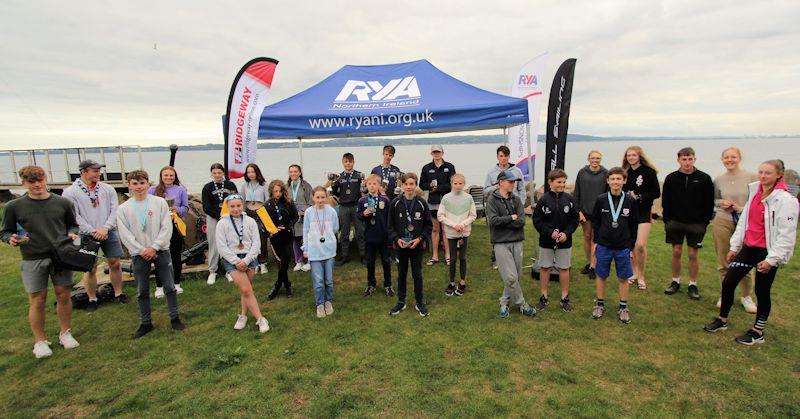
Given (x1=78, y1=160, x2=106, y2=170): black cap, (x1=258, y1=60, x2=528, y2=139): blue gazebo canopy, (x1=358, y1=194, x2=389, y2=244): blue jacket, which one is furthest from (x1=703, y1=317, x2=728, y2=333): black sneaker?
(x1=78, y1=160, x2=106, y2=170): black cap

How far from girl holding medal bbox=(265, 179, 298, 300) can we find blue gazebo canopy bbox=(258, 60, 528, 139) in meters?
1.80

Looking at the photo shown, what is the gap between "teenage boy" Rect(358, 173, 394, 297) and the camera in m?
5.53

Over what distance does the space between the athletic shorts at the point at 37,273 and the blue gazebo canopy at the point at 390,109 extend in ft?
12.1

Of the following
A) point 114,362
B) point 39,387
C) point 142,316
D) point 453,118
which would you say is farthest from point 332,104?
point 39,387

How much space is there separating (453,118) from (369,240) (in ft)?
8.87

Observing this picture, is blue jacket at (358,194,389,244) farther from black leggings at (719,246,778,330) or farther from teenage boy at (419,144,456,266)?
black leggings at (719,246,778,330)

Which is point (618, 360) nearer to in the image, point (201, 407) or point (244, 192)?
point (201, 407)

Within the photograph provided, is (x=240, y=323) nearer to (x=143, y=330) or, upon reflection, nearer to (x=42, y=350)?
(x=143, y=330)

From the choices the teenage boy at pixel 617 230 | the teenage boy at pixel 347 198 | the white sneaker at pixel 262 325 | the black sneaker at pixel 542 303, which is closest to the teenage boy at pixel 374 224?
the teenage boy at pixel 347 198

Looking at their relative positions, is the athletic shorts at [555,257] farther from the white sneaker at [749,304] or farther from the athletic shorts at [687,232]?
the white sneaker at [749,304]

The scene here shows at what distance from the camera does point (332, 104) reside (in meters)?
7.27

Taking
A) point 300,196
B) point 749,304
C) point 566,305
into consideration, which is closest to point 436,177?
point 300,196

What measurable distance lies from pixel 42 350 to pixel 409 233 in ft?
13.9

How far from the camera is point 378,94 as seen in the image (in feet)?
24.4
